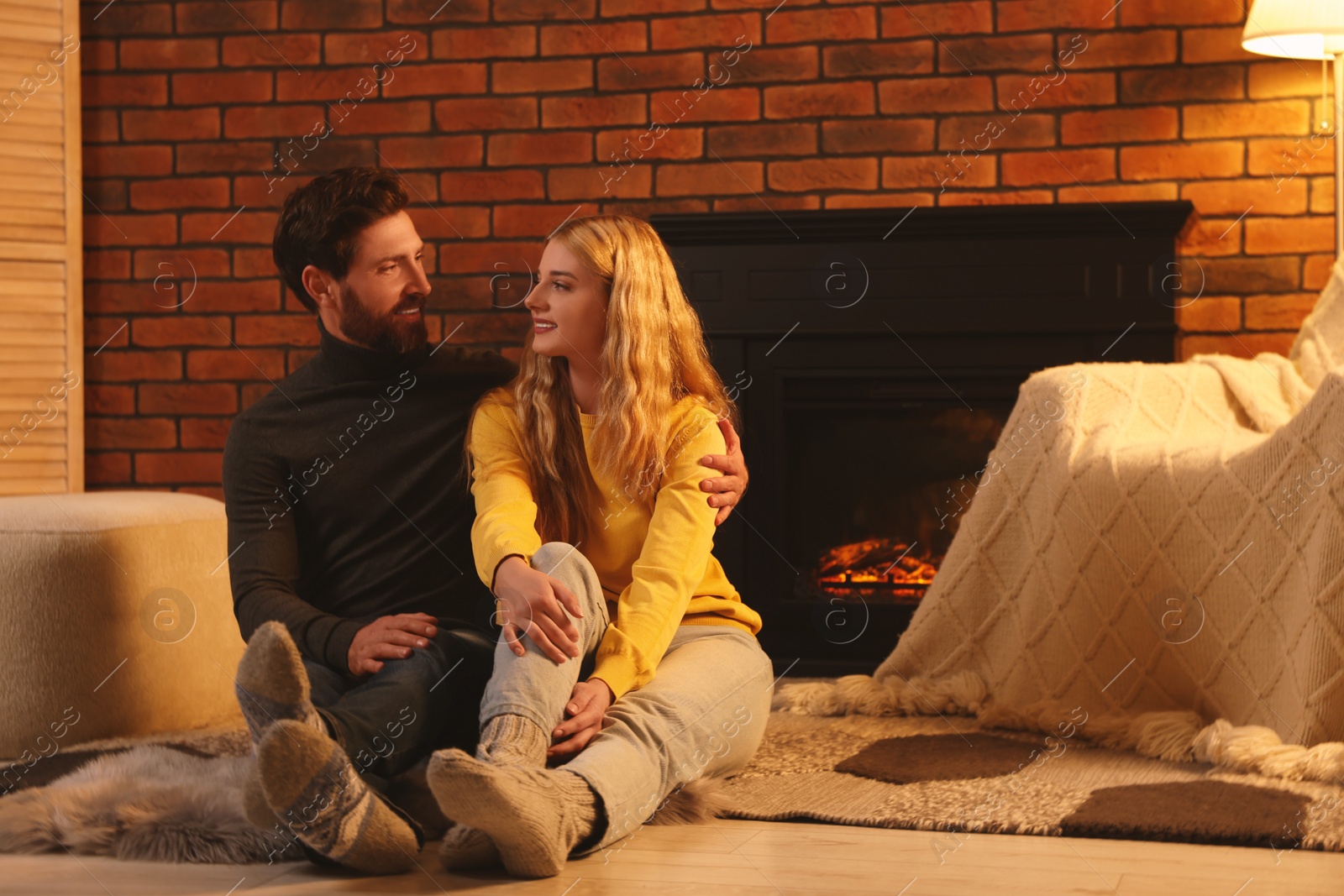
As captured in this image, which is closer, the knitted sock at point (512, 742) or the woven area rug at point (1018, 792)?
the knitted sock at point (512, 742)

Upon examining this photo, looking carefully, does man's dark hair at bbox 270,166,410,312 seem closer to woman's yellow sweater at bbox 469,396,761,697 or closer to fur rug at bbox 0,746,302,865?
woman's yellow sweater at bbox 469,396,761,697

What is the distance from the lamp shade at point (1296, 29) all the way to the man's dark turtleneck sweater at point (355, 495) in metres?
1.72

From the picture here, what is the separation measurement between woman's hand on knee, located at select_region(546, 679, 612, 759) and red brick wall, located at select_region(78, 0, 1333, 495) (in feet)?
5.52

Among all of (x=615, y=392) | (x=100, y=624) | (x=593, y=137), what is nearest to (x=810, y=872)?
(x=615, y=392)

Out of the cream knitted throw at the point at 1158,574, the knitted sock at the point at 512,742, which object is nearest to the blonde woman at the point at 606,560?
the knitted sock at the point at 512,742

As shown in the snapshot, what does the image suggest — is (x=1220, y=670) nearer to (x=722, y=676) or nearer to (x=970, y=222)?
(x=722, y=676)

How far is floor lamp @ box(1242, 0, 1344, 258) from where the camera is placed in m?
2.41

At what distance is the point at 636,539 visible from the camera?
166cm

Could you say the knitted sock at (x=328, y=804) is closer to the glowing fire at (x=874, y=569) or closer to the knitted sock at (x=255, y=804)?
the knitted sock at (x=255, y=804)

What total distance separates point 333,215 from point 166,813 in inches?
30.1

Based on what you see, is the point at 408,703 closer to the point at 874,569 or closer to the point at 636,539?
the point at 636,539

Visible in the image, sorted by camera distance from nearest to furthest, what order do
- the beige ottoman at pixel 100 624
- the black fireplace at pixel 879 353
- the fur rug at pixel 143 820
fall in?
the fur rug at pixel 143 820
the beige ottoman at pixel 100 624
the black fireplace at pixel 879 353

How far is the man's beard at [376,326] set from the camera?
1738mm

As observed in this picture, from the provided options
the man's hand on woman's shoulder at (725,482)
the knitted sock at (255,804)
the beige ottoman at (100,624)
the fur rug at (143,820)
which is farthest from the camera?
the beige ottoman at (100,624)
